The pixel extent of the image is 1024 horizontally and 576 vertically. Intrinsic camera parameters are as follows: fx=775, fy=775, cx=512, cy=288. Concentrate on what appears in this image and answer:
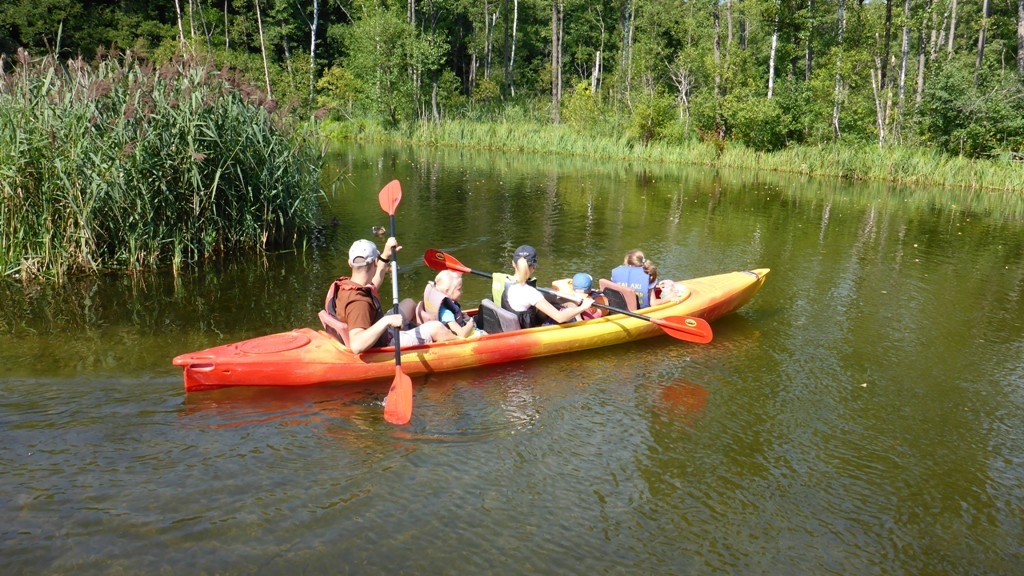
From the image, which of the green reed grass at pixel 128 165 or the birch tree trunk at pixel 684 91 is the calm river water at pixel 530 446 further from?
the birch tree trunk at pixel 684 91

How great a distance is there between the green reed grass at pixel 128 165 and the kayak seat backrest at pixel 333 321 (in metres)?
2.84

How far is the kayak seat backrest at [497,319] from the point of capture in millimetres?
7195

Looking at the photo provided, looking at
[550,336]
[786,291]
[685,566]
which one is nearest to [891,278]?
[786,291]

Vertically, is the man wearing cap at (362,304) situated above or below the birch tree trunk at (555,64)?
below

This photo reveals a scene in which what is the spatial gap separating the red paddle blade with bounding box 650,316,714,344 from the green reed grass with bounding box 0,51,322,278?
16.6 feet

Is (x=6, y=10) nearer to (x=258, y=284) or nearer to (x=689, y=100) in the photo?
A: (x=689, y=100)

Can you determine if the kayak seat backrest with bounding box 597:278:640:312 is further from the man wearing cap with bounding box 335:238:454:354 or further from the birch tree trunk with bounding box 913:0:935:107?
the birch tree trunk with bounding box 913:0:935:107

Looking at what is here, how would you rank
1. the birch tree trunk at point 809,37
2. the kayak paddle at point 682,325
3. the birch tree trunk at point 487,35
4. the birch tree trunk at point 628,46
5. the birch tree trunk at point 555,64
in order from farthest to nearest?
the birch tree trunk at point 487,35
the birch tree trunk at point 628,46
the birch tree trunk at point 555,64
the birch tree trunk at point 809,37
the kayak paddle at point 682,325

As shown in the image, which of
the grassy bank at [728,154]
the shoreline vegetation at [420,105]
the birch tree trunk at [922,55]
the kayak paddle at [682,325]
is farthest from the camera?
the birch tree trunk at [922,55]

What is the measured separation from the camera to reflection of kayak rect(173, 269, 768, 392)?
6000mm

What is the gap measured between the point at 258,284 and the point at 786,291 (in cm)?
659

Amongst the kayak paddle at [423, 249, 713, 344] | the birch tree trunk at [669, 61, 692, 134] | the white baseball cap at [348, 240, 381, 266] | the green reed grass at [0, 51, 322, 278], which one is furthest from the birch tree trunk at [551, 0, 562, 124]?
the white baseball cap at [348, 240, 381, 266]

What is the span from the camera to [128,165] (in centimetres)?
817

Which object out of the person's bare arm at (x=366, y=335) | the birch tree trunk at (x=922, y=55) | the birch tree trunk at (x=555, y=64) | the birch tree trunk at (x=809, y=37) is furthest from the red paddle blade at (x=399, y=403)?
the birch tree trunk at (x=555, y=64)
